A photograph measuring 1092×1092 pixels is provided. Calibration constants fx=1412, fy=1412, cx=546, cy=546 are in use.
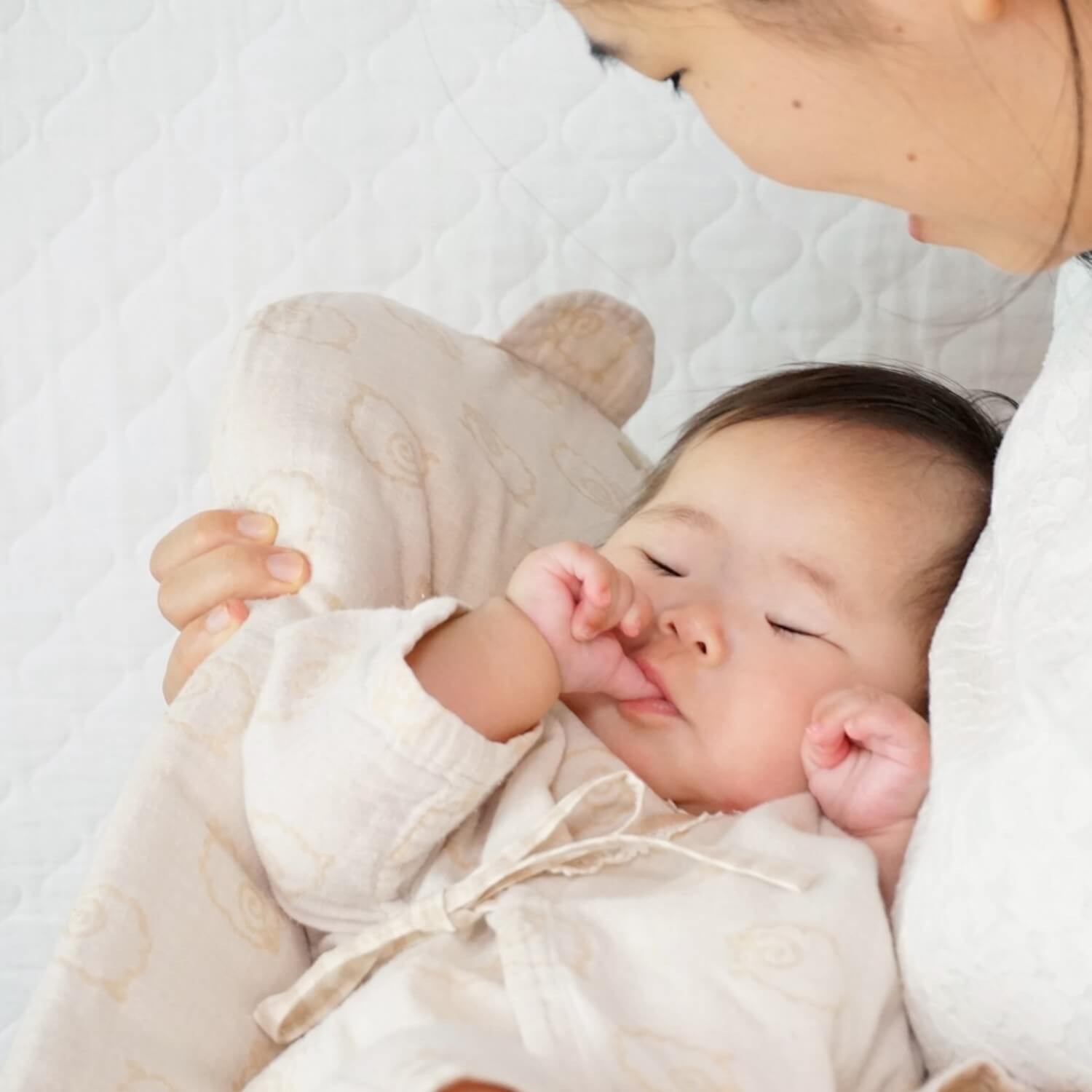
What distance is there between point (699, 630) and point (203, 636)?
33 cm

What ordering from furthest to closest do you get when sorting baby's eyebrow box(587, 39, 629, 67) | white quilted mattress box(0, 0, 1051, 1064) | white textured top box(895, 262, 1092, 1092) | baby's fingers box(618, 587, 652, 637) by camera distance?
white quilted mattress box(0, 0, 1051, 1064) → baby's fingers box(618, 587, 652, 637) → baby's eyebrow box(587, 39, 629, 67) → white textured top box(895, 262, 1092, 1092)

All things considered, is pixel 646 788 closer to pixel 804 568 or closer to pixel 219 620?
pixel 804 568

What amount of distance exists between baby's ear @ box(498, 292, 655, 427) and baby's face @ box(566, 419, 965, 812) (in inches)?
10.2

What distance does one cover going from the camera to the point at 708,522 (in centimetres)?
96

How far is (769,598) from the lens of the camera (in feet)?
3.01

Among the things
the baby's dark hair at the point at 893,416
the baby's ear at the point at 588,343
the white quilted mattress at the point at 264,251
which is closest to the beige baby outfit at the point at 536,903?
the baby's dark hair at the point at 893,416

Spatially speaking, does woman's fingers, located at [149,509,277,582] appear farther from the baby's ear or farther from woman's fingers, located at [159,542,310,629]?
the baby's ear

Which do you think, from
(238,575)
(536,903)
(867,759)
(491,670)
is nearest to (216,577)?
(238,575)

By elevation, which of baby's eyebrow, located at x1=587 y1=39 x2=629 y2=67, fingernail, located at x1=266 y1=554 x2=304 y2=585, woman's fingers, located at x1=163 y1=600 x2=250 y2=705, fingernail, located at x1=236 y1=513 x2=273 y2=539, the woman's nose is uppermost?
baby's eyebrow, located at x1=587 y1=39 x2=629 y2=67

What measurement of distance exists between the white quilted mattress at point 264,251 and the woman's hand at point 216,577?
54 cm

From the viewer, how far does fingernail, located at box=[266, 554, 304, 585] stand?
0.92m

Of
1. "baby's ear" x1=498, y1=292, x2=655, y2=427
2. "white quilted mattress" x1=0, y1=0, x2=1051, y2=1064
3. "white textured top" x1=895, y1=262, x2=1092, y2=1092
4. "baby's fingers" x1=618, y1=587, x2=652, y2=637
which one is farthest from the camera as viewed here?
"white quilted mattress" x1=0, y1=0, x2=1051, y2=1064

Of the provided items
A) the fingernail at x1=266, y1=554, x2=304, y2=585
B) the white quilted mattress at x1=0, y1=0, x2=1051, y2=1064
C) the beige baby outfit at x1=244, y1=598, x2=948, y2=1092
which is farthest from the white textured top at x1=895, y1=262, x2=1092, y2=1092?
the white quilted mattress at x1=0, y1=0, x2=1051, y2=1064

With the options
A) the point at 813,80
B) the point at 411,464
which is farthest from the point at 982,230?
the point at 411,464
